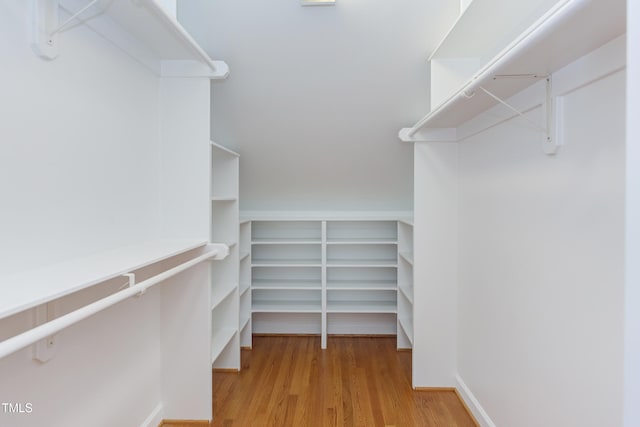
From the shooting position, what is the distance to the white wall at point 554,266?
1118mm

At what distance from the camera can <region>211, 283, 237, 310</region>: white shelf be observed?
256cm

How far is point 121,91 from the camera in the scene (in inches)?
66.2

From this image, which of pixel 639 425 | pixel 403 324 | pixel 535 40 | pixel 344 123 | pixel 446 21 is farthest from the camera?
pixel 403 324

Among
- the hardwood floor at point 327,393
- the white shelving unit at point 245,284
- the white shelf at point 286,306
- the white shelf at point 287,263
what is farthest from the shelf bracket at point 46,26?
the white shelf at point 286,306

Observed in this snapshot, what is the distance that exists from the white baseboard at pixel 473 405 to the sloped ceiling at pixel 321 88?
5.67 ft

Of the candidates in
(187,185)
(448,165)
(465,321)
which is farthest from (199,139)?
(465,321)

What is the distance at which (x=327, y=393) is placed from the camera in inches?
98.5

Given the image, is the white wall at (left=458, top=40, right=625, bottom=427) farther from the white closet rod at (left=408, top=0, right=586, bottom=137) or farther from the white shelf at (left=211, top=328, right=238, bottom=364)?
the white shelf at (left=211, top=328, right=238, bottom=364)

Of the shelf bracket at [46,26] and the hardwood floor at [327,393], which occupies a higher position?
the shelf bracket at [46,26]

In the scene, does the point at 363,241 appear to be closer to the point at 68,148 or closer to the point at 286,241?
the point at 286,241

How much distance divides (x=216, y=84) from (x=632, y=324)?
2.65m

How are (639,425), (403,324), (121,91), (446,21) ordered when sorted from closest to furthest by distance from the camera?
1. (639,425)
2. (121,91)
3. (446,21)
4. (403,324)

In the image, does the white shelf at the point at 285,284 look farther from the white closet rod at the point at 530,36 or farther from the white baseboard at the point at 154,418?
the white closet rod at the point at 530,36

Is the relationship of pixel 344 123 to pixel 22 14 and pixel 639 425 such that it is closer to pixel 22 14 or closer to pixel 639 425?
pixel 22 14
